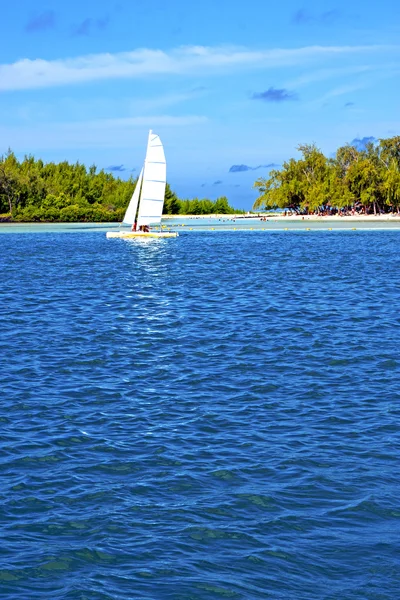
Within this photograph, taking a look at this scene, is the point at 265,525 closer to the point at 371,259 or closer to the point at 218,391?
the point at 218,391

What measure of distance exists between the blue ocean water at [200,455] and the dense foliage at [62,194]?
397 feet

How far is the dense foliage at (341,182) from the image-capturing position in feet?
467

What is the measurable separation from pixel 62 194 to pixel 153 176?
71682 mm

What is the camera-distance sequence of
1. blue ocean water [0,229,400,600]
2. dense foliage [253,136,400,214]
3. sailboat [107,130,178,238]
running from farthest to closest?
dense foliage [253,136,400,214] → sailboat [107,130,178,238] → blue ocean water [0,229,400,600]

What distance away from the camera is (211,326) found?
26.9m

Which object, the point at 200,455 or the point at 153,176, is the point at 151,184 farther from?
the point at 200,455

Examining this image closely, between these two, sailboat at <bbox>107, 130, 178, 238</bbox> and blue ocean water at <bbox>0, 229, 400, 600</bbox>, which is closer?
blue ocean water at <bbox>0, 229, 400, 600</bbox>

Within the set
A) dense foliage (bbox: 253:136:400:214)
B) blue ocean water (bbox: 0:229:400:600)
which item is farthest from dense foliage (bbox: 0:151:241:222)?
blue ocean water (bbox: 0:229:400:600)

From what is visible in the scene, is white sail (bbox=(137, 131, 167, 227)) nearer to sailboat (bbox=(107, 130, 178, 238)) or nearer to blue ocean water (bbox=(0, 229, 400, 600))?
sailboat (bbox=(107, 130, 178, 238))

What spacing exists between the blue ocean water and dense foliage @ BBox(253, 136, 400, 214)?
379ft

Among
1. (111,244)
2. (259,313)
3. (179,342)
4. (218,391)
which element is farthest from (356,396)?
(111,244)

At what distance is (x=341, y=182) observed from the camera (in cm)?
14925

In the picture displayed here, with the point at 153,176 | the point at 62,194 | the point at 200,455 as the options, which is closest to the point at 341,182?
the point at 62,194

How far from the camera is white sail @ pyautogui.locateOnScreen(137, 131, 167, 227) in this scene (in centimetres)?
8338
